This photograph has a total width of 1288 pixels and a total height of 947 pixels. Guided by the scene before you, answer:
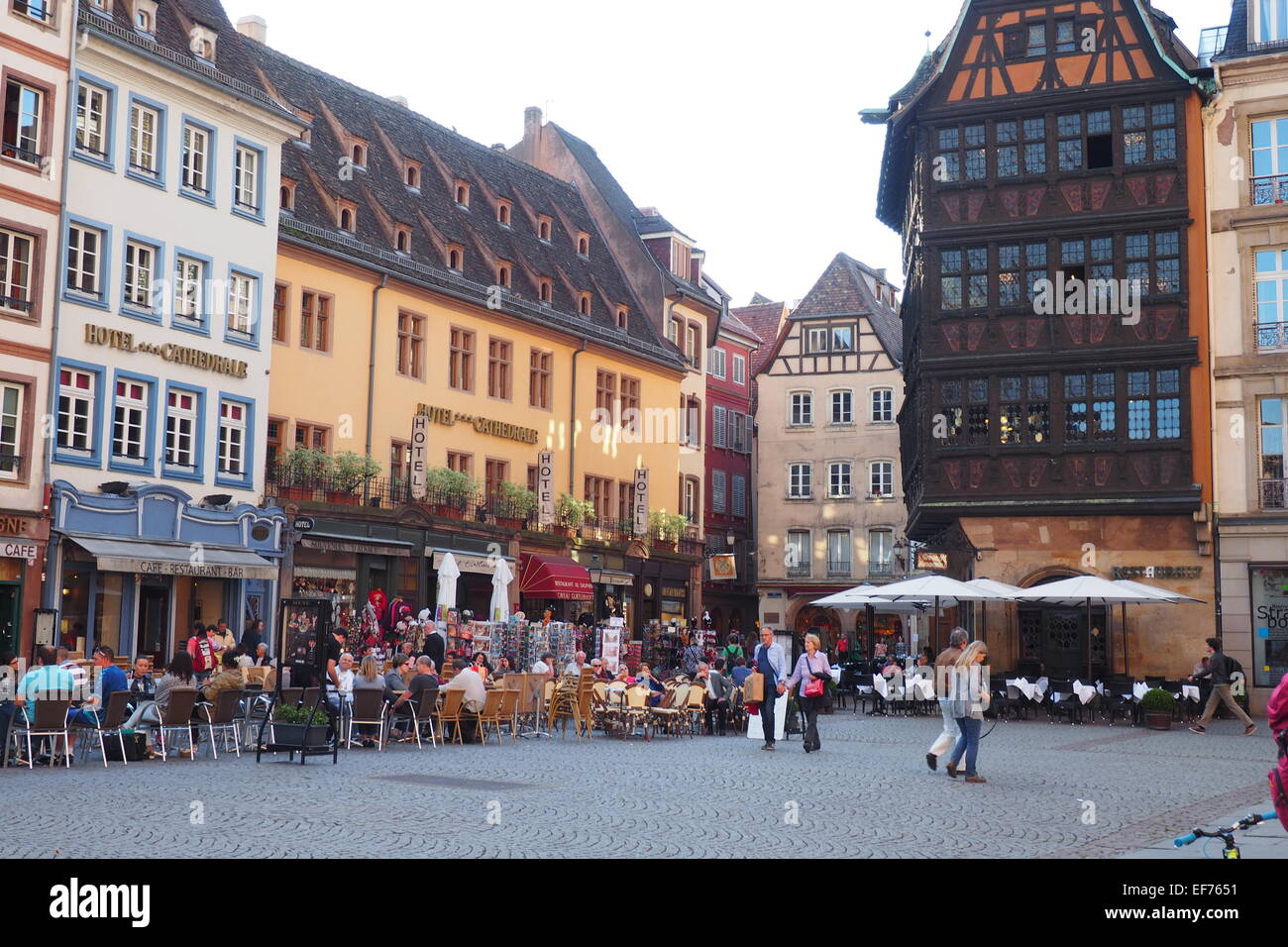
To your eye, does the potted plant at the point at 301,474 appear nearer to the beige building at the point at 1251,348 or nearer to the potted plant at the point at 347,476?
the potted plant at the point at 347,476

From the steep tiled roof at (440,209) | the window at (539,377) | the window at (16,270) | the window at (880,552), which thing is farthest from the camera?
the window at (880,552)

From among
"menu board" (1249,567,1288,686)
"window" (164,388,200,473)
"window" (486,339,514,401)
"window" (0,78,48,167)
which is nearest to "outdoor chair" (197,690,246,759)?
"window" (164,388,200,473)

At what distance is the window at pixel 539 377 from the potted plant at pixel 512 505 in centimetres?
313

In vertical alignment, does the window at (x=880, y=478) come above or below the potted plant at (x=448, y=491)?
above

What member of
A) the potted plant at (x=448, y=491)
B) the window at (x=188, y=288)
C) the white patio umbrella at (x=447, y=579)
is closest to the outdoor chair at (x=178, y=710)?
A: the white patio umbrella at (x=447, y=579)

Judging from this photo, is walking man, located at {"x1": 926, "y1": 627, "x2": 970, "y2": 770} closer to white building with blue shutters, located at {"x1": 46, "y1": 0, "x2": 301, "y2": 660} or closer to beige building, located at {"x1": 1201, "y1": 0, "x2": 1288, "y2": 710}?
beige building, located at {"x1": 1201, "y1": 0, "x2": 1288, "y2": 710}

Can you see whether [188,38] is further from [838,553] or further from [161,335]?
[838,553]

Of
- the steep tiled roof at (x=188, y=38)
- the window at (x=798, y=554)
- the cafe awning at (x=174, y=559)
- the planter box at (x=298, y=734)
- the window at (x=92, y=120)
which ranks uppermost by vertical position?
the steep tiled roof at (x=188, y=38)

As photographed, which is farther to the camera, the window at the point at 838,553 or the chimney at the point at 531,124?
the window at the point at 838,553

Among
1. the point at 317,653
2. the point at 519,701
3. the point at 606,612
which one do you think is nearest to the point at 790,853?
the point at 317,653

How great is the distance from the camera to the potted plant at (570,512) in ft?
144

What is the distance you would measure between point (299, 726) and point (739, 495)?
1775 inches

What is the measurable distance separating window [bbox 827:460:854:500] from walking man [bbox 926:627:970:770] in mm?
42267
